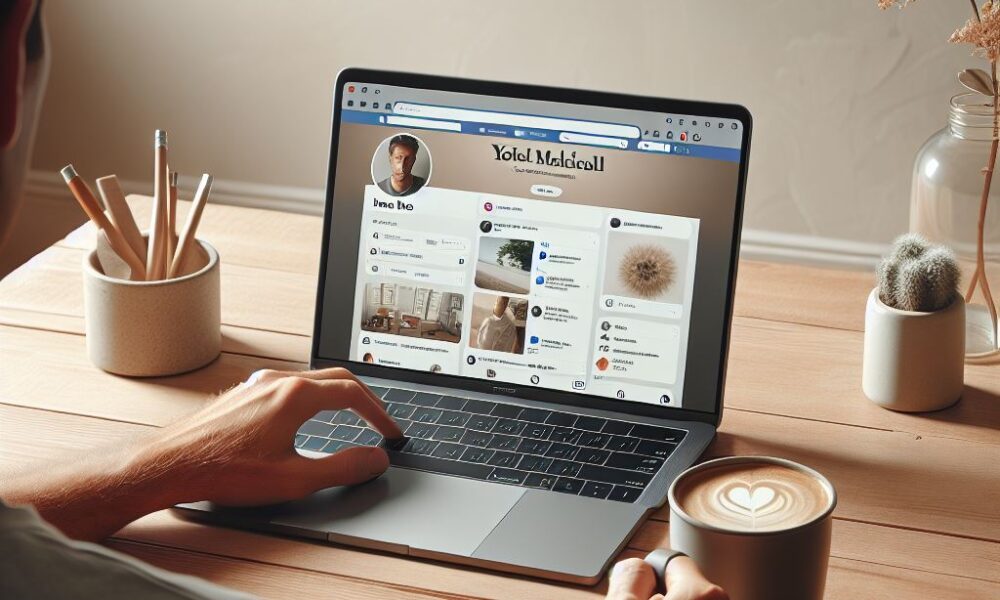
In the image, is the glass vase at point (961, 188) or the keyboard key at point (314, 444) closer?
the keyboard key at point (314, 444)

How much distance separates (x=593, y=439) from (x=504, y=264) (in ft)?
0.65

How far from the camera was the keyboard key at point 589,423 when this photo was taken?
3.65 ft

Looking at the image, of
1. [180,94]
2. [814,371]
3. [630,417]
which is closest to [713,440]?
[630,417]

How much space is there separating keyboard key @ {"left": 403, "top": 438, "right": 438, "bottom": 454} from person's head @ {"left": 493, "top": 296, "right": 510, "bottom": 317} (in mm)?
152

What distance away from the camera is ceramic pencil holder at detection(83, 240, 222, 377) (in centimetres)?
119

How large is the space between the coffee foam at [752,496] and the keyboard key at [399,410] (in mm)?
377

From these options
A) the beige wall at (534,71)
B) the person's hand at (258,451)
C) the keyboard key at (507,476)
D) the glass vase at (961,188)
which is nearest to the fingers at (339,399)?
the person's hand at (258,451)

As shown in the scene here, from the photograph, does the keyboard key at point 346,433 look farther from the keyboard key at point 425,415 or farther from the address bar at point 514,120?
the address bar at point 514,120

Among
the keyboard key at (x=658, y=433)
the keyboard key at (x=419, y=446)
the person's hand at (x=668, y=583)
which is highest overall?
the keyboard key at (x=658, y=433)

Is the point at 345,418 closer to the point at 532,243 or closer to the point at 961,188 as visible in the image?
the point at 532,243

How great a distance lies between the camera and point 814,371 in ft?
4.06

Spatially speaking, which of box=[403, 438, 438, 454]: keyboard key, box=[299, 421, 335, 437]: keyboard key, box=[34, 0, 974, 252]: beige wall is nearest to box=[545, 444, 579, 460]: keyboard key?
box=[403, 438, 438, 454]: keyboard key

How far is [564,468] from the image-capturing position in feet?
3.44

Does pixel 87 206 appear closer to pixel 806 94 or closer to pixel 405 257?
pixel 405 257
